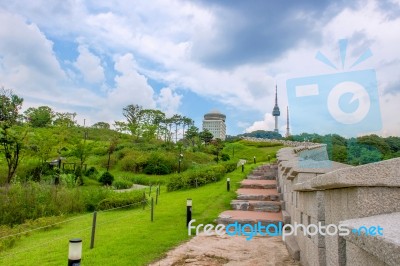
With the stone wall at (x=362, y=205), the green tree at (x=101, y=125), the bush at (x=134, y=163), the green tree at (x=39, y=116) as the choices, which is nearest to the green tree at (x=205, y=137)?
the green tree at (x=101, y=125)

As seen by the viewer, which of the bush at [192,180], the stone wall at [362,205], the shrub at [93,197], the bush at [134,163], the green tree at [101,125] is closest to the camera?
the stone wall at [362,205]

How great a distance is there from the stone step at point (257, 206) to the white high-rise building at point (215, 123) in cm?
10345

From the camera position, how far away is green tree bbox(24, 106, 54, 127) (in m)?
42.5

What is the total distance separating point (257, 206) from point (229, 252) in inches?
179

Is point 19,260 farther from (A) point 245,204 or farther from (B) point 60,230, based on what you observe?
(A) point 245,204

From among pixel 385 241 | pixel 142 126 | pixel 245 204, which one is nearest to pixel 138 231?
pixel 245 204

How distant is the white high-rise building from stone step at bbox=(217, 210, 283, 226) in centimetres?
10437

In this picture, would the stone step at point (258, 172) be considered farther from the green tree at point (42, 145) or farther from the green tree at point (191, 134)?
the green tree at point (191, 134)

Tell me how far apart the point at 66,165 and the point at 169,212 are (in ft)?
60.9

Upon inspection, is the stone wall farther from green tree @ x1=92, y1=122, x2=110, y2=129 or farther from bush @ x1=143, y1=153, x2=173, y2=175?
green tree @ x1=92, y1=122, x2=110, y2=129

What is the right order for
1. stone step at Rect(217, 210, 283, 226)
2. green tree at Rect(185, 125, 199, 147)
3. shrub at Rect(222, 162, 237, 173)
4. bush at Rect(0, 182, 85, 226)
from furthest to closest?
green tree at Rect(185, 125, 199, 147)
shrub at Rect(222, 162, 237, 173)
bush at Rect(0, 182, 85, 226)
stone step at Rect(217, 210, 283, 226)

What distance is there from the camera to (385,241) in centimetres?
135

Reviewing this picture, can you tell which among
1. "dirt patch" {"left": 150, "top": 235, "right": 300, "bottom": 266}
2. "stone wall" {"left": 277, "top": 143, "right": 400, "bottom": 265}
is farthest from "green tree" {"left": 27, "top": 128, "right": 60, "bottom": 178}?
"stone wall" {"left": 277, "top": 143, "right": 400, "bottom": 265}

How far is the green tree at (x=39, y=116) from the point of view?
4247cm
